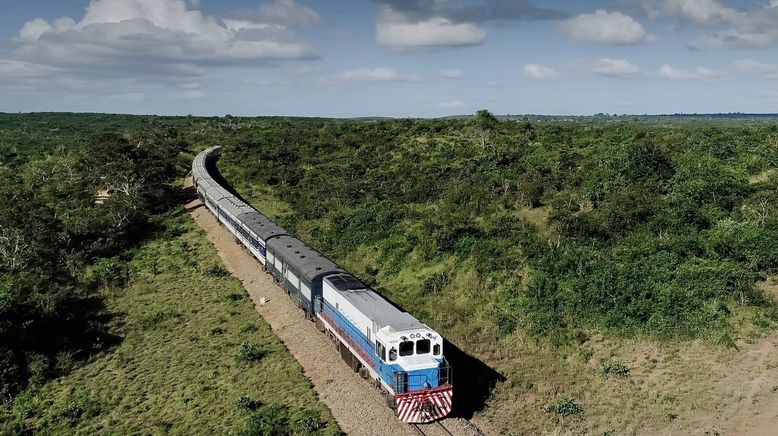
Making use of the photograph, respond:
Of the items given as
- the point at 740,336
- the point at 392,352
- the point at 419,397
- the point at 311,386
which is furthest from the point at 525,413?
the point at 740,336

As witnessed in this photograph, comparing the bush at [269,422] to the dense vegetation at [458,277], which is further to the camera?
the dense vegetation at [458,277]

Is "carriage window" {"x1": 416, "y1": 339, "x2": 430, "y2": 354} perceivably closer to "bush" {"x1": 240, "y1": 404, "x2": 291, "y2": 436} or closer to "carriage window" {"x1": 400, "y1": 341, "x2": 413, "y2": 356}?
"carriage window" {"x1": 400, "y1": 341, "x2": 413, "y2": 356}

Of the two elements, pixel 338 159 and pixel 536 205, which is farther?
pixel 338 159

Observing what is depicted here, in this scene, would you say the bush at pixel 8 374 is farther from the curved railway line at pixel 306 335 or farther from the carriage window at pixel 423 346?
the carriage window at pixel 423 346

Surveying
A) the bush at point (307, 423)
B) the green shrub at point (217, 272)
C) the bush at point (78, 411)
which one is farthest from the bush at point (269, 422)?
the green shrub at point (217, 272)

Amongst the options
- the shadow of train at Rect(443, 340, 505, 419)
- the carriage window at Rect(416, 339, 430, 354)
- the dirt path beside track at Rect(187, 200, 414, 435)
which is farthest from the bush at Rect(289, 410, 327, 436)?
the shadow of train at Rect(443, 340, 505, 419)

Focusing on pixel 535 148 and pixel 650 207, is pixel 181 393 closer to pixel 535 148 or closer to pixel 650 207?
pixel 650 207

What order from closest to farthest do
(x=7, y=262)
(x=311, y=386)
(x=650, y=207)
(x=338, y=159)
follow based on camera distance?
(x=311, y=386) < (x=650, y=207) < (x=7, y=262) < (x=338, y=159)
